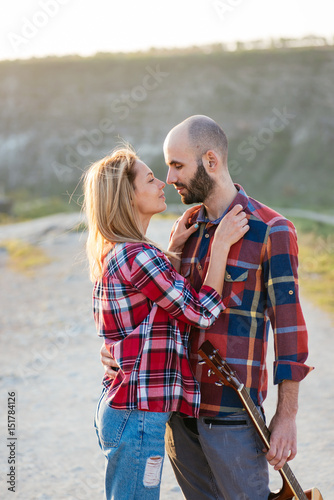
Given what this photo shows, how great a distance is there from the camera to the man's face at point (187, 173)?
2.70 meters

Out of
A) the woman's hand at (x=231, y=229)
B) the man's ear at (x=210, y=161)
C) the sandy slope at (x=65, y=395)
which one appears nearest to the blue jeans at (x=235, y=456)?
the woman's hand at (x=231, y=229)

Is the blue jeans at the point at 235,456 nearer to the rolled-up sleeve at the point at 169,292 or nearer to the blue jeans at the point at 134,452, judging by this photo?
the blue jeans at the point at 134,452

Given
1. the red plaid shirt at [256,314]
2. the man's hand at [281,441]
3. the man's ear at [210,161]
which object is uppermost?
the man's ear at [210,161]

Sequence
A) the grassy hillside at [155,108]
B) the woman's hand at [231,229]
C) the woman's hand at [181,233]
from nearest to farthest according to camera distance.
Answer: the woman's hand at [231,229] → the woman's hand at [181,233] → the grassy hillside at [155,108]

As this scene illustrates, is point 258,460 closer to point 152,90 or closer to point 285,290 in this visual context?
point 285,290

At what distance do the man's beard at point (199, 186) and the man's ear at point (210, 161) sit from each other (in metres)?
0.02

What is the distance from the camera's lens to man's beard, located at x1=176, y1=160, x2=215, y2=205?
2.70 m

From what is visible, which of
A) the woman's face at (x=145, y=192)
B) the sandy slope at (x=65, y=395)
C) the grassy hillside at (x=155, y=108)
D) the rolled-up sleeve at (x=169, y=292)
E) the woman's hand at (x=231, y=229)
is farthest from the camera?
the grassy hillside at (x=155, y=108)

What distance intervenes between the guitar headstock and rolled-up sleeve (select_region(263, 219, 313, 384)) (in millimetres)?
186

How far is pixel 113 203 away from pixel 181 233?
48 centimetres

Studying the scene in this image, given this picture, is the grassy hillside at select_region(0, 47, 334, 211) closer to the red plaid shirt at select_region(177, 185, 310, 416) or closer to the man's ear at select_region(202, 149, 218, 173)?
the man's ear at select_region(202, 149, 218, 173)

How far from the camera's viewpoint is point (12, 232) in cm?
1777

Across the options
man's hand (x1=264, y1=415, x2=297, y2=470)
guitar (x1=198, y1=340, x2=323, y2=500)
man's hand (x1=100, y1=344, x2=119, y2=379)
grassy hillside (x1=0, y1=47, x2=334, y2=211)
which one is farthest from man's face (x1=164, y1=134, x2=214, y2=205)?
grassy hillside (x1=0, y1=47, x2=334, y2=211)

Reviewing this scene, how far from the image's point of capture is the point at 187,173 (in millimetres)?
2709
